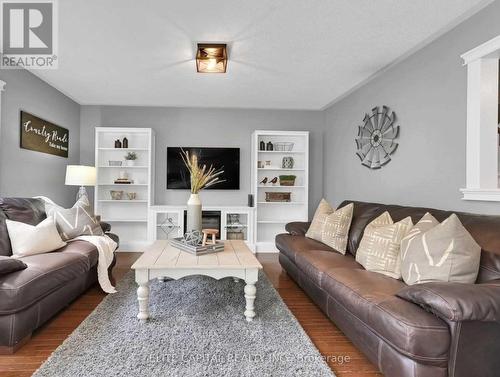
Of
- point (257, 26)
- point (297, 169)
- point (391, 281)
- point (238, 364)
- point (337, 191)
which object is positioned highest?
point (257, 26)

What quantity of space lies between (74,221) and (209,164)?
2.50 metres

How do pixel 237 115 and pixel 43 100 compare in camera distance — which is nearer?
pixel 43 100

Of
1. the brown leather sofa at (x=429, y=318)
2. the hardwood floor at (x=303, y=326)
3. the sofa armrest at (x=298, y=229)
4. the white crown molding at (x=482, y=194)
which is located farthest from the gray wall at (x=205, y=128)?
the brown leather sofa at (x=429, y=318)

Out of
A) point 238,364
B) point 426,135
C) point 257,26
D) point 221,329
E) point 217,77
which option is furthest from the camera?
point 217,77

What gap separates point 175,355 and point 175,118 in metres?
4.20

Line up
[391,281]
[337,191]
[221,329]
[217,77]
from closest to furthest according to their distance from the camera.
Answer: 1. [391,281]
2. [221,329]
3. [217,77]
4. [337,191]

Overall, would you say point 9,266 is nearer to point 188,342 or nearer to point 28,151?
point 188,342

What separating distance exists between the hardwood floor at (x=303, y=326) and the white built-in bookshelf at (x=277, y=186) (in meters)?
2.11

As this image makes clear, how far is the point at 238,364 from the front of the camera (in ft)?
5.94

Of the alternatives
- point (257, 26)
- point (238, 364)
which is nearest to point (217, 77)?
point (257, 26)

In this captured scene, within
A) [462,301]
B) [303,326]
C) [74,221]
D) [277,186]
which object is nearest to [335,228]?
[303,326]

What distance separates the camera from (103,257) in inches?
121

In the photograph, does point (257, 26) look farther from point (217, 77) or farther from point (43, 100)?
point (43, 100)

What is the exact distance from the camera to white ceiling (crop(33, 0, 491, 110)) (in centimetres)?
237
